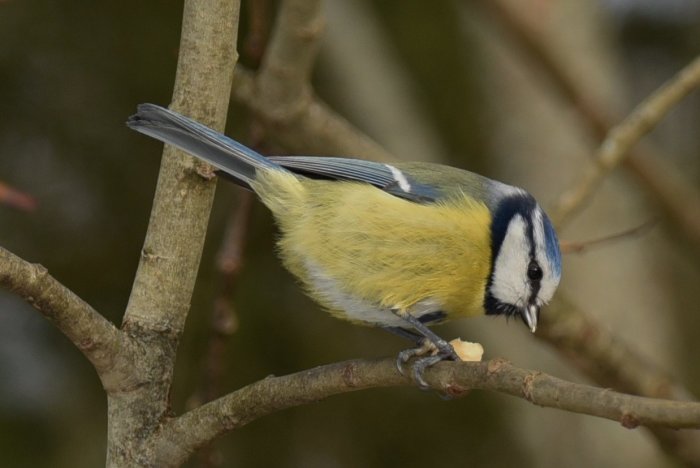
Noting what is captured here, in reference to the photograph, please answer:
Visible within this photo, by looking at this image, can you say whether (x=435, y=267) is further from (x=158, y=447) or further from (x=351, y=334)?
(x=351, y=334)

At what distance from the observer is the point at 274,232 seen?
2.84 meters

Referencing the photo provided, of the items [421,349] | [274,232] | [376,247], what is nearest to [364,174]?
[376,247]

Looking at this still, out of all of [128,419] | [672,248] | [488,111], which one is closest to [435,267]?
[128,419]

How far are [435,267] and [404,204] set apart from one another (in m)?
0.15

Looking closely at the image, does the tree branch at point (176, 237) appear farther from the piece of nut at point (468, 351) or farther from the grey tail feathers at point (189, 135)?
the piece of nut at point (468, 351)

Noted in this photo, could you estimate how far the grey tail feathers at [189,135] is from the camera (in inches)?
56.5

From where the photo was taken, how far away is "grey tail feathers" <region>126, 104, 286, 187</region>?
56.5 inches

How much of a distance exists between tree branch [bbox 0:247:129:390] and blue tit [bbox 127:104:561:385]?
44 cm

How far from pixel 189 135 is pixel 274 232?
1.40m

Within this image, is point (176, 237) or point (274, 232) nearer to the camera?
point (176, 237)

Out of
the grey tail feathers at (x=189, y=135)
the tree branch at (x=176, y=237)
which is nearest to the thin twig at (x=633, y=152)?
the grey tail feathers at (x=189, y=135)

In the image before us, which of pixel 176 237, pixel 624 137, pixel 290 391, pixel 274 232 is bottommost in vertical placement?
pixel 290 391

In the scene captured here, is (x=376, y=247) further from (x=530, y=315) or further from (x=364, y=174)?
(x=530, y=315)

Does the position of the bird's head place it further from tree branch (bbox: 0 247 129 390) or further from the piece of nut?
tree branch (bbox: 0 247 129 390)
